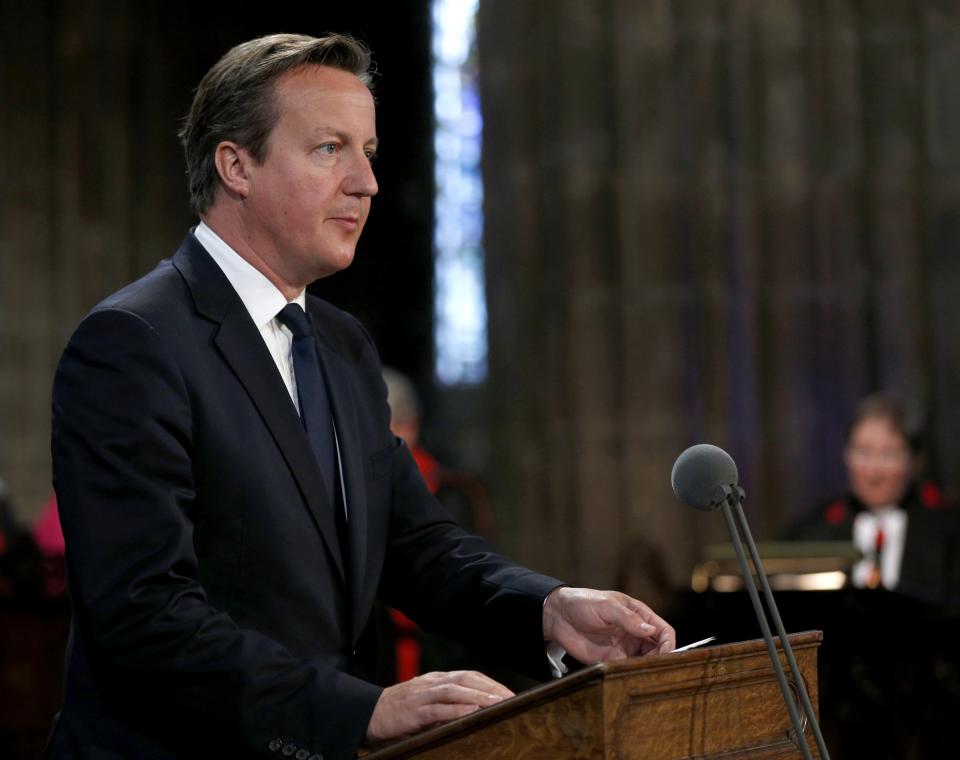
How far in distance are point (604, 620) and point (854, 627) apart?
3.67m

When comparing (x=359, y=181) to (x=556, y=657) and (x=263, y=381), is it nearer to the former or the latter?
(x=263, y=381)

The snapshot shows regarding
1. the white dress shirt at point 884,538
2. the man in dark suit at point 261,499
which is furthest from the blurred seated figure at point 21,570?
the man in dark suit at point 261,499

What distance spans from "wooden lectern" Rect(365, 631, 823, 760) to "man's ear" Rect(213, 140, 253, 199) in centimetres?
107

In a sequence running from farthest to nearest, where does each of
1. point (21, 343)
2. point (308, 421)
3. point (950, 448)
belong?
1. point (21, 343)
2. point (950, 448)
3. point (308, 421)

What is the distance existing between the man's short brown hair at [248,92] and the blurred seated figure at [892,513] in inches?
185

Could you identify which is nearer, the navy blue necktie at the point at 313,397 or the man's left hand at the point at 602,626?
the man's left hand at the point at 602,626

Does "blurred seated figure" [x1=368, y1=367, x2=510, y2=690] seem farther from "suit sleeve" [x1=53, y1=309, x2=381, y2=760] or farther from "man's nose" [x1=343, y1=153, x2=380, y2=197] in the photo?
"suit sleeve" [x1=53, y1=309, x2=381, y2=760]

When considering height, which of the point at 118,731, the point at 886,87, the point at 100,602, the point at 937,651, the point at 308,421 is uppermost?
the point at 886,87

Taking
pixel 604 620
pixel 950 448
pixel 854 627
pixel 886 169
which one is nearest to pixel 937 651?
pixel 854 627

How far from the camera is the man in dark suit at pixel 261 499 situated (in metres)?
2.16

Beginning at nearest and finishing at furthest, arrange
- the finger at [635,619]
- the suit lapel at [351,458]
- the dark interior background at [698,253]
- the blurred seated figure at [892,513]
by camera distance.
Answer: the finger at [635,619] → the suit lapel at [351,458] → the blurred seated figure at [892,513] → the dark interior background at [698,253]

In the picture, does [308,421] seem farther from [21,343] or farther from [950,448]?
[21,343]

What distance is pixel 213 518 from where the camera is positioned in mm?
2359

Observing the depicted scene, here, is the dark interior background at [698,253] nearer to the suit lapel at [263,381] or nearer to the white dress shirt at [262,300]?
the white dress shirt at [262,300]
